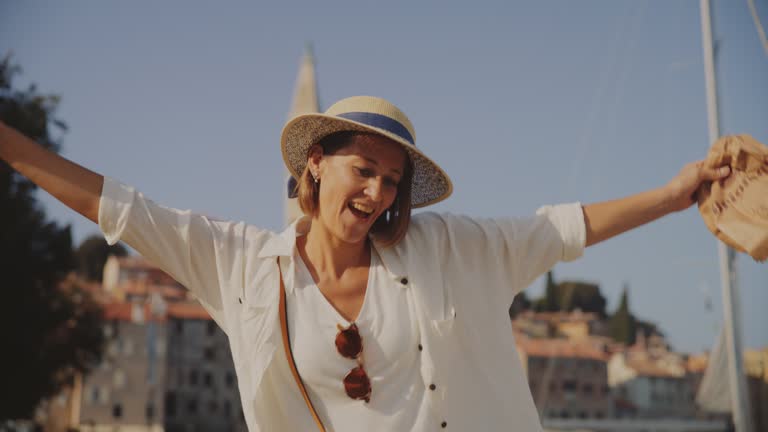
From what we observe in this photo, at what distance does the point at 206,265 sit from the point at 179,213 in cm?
20

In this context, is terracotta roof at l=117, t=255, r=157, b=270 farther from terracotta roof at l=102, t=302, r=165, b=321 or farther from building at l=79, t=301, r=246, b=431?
terracotta roof at l=102, t=302, r=165, b=321

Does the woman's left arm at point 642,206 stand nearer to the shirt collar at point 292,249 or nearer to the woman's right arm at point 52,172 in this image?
the shirt collar at point 292,249

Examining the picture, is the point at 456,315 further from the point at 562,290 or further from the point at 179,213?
the point at 562,290

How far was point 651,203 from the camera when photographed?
320 cm

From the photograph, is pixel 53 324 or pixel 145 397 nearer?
pixel 53 324

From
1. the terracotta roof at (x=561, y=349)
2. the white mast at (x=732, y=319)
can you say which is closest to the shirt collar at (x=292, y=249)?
the white mast at (x=732, y=319)

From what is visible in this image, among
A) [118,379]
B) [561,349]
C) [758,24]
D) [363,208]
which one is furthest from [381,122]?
[561,349]

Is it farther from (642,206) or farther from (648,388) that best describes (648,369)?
(642,206)

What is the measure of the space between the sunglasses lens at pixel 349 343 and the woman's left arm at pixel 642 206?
0.88 meters

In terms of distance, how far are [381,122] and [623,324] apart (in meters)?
94.0

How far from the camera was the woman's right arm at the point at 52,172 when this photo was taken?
275 cm

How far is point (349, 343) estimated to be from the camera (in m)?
2.86

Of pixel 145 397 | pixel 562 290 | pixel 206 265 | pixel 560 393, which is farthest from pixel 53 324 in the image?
pixel 562 290

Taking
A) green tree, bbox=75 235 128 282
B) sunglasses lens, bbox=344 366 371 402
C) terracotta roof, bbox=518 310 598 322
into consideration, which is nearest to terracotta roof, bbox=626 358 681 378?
terracotta roof, bbox=518 310 598 322
